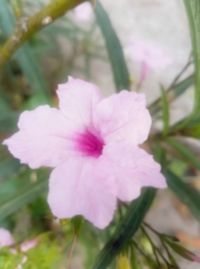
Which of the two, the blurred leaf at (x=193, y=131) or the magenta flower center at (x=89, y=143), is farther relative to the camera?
the blurred leaf at (x=193, y=131)

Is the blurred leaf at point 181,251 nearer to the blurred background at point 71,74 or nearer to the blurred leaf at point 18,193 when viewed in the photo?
the blurred background at point 71,74

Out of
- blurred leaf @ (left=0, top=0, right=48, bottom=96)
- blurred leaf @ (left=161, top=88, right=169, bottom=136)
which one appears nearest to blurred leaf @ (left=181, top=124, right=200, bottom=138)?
blurred leaf @ (left=161, top=88, right=169, bottom=136)

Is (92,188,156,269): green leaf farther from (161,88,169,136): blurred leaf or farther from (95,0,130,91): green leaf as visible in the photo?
(95,0,130,91): green leaf

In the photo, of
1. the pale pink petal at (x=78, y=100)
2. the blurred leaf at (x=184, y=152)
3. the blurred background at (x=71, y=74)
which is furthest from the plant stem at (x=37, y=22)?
the blurred leaf at (x=184, y=152)

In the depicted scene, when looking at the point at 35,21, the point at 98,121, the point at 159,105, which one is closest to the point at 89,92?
the point at 98,121

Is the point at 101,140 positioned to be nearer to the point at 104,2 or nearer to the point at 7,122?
the point at 7,122

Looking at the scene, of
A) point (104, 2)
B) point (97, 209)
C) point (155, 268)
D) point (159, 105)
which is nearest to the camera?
point (97, 209)
